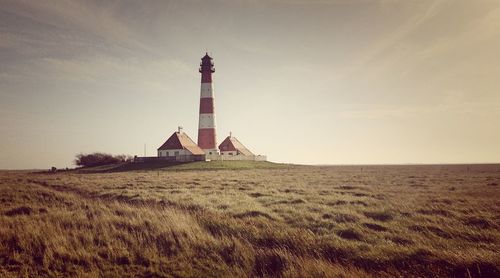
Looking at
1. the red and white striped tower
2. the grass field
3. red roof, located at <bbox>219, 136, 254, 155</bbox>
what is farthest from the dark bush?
the grass field

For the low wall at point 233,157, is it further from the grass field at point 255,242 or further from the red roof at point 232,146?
the grass field at point 255,242

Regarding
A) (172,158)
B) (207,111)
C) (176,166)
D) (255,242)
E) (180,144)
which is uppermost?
(207,111)

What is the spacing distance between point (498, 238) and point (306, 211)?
6004 mm

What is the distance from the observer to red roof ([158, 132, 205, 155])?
2390 inches

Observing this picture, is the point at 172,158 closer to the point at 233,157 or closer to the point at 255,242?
the point at 233,157

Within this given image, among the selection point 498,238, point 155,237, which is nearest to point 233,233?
point 155,237

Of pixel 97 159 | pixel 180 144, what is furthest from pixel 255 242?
pixel 97 159

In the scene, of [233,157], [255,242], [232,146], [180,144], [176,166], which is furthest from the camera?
[232,146]

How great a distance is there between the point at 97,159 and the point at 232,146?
26258 millimetres

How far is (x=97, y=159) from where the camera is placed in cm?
6322

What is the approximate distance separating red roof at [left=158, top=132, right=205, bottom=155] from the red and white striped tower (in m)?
1.98

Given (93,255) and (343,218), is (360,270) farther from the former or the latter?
(93,255)

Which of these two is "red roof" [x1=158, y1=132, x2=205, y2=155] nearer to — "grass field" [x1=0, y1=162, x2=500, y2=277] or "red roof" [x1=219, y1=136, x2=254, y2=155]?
"red roof" [x1=219, y1=136, x2=254, y2=155]

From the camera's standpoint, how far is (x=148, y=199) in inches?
666
